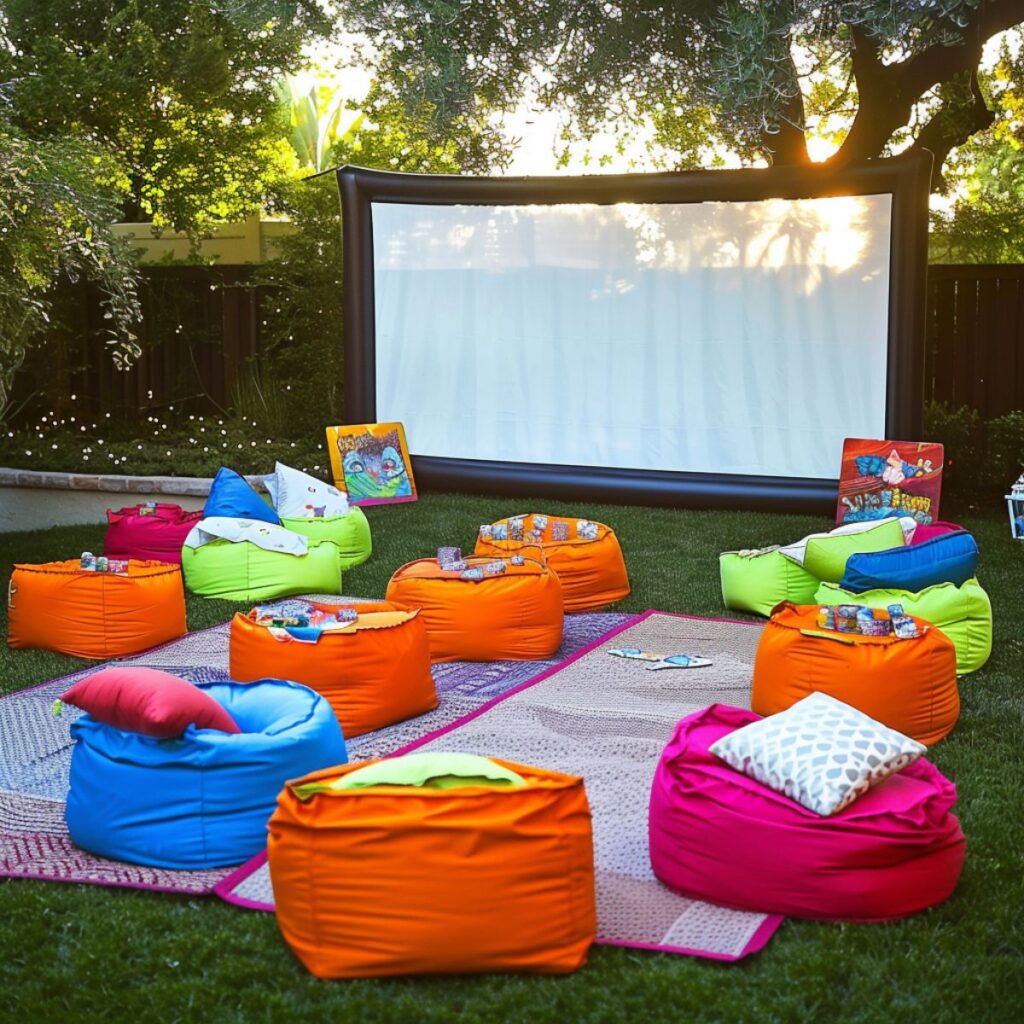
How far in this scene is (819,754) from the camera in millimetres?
3648

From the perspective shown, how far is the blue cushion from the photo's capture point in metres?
8.11

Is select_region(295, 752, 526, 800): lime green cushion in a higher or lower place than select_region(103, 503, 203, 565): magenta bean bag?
higher

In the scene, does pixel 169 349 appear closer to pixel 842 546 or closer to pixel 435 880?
pixel 842 546

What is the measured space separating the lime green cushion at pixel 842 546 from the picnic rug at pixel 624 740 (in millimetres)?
459

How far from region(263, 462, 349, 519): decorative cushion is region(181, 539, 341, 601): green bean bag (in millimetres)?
901

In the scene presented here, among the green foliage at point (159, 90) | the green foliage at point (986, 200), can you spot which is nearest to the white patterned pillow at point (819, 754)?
the green foliage at point (159, 90)

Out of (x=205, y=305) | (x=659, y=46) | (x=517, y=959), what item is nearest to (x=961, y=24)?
(x=659, y=46)

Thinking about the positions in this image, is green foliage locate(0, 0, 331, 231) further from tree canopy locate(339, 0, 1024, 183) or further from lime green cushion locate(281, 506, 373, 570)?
lime green cushion locate(281, 506, 373, 570)

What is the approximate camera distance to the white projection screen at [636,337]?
9.85 m

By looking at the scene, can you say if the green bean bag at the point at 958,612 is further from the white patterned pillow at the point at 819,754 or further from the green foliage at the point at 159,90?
the green foliage at the point at 159,90

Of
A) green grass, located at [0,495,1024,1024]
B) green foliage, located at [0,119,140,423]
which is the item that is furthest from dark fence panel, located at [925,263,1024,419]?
green grass, located at [0,495,1024,1024]

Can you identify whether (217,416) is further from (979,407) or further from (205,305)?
(979,407)

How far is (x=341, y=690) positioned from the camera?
5324 millimetres

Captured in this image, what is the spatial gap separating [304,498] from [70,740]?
366cm
